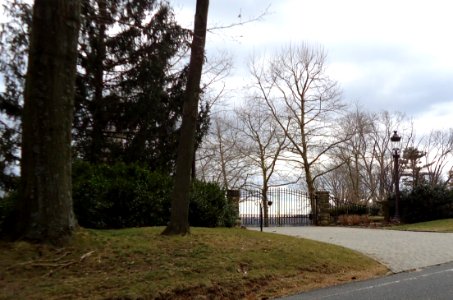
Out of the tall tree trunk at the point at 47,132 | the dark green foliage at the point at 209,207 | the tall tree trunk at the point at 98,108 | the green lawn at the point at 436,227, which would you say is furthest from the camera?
the green lawn at the point at 436,227

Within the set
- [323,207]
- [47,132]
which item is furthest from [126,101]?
[323,207]

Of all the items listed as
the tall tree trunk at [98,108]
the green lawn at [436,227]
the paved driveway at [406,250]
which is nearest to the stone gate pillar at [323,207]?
the green lawn at [436,227]

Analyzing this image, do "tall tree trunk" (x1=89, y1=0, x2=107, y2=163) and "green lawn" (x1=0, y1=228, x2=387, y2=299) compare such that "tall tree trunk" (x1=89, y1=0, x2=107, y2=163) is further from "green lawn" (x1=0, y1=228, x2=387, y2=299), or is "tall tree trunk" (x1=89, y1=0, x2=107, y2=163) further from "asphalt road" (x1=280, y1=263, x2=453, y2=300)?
"asphalt road" (x1=280, y1=263, x2=453, y2=300)

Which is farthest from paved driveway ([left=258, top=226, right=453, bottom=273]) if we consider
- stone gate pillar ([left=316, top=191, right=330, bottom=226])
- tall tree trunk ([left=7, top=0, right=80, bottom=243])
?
stone gate pillar ([left=316, top=191, right=330, bottom=226])

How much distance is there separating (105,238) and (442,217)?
22.8m

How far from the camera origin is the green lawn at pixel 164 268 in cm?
751

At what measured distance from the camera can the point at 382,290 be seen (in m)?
8.52

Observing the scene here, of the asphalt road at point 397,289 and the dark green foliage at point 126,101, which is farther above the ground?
the dark green foliage at point 126,101

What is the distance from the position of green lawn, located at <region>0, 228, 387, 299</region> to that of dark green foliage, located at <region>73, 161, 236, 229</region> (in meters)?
2.58

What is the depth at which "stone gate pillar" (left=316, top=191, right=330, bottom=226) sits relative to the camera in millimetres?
30375

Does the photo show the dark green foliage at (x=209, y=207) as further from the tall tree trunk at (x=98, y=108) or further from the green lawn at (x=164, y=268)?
the tall tree trunk at (x=98, y=108)

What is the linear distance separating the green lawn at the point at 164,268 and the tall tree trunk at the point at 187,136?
0.46 metres

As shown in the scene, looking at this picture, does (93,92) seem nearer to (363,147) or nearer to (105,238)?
(105,238)

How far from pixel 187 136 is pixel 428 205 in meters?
20.2
